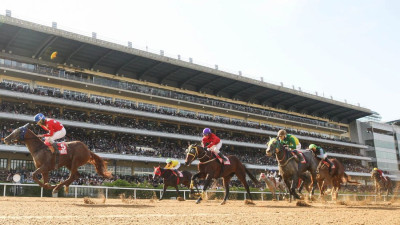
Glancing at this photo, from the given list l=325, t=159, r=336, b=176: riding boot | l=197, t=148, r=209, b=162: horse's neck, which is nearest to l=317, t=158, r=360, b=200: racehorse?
l=325, t=159, r=336, b=176: riding boot

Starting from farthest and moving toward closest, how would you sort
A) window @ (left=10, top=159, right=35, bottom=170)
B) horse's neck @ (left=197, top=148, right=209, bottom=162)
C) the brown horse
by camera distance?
window @ (left=10, top=159, right=35, bottom=170) → horse's neck @ (left=197, top=148, right=209, bottom=162) → the brown horse

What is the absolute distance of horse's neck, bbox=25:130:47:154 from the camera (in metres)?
11.2

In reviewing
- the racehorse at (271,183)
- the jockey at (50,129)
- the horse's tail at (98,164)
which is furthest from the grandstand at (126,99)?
the jockey at (50,129)

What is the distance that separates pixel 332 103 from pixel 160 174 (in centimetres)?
5040

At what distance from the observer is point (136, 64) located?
43469mm

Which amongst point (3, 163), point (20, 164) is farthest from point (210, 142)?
point (3, 163)

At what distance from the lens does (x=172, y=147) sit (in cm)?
4269

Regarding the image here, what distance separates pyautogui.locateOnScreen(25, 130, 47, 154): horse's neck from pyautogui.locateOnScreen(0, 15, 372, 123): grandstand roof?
85.6 feet

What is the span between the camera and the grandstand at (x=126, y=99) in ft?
114

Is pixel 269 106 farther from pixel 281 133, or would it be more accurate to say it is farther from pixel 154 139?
pixel 281 133

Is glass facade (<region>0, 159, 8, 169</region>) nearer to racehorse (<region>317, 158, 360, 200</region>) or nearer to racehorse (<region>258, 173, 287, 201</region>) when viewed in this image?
racehorse (<region>258, 173, 287, 201</region>)

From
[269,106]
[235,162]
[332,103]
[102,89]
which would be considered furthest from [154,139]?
[332,103]

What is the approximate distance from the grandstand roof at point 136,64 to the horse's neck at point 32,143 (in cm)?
2609

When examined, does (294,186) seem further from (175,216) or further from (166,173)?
(166,173)
